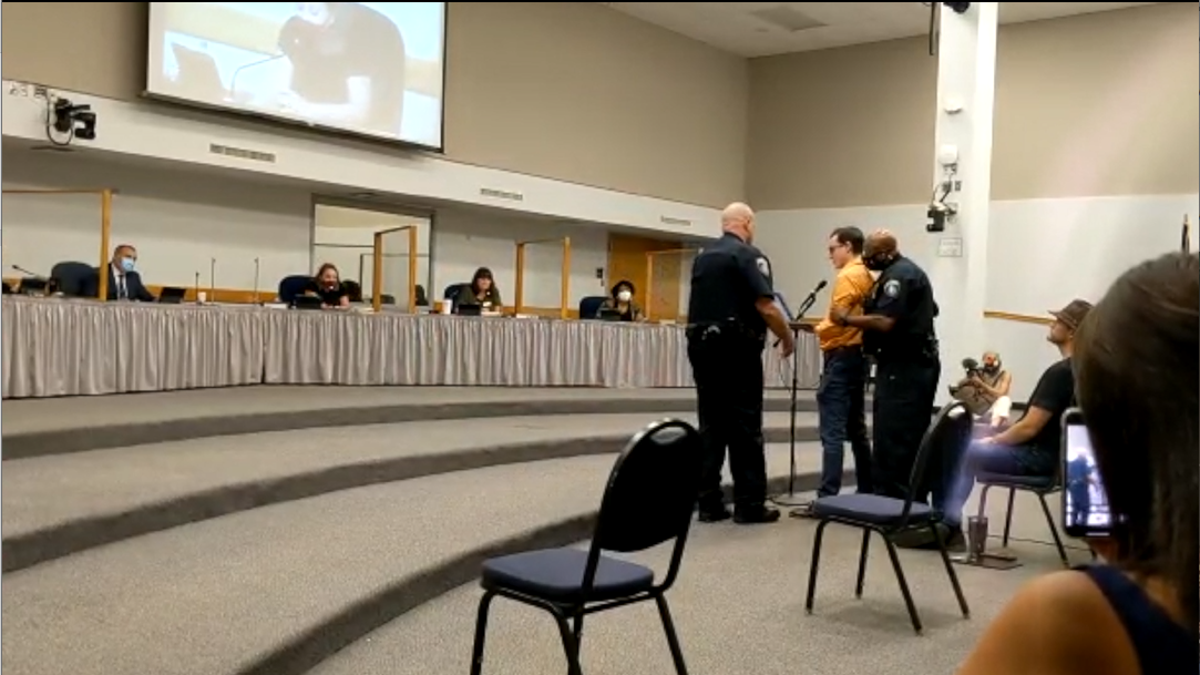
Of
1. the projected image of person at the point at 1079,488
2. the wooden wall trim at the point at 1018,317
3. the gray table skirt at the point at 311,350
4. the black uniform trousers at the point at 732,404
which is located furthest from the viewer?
the wooden wall trim at the point at 1018,317

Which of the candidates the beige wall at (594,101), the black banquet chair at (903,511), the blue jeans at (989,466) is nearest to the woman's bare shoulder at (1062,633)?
the black banquet chair at (903,511)

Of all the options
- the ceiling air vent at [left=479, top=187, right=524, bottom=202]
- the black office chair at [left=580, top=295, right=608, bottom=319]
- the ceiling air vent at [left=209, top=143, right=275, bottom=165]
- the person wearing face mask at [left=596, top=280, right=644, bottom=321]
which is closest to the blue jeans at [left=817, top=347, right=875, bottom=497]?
the person wearing face mask at [left=596, top=280, right=644, bottom=321]

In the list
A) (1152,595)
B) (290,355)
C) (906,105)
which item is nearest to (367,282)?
(290,355)

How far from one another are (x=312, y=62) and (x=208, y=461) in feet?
17.8

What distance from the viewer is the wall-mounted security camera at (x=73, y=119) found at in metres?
7.50

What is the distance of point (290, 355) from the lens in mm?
6871

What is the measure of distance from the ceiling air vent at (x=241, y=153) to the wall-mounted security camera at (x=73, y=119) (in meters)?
0.95

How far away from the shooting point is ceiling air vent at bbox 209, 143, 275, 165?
8391 mm

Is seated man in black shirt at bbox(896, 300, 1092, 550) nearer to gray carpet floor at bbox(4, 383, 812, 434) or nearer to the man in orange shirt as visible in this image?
the man in orange shirt

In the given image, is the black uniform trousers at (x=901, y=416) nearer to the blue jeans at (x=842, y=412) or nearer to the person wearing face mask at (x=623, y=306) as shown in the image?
the blue jeans at (x=842, y=412)

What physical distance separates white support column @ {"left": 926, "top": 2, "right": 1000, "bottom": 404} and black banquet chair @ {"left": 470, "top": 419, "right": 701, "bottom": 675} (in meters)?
5.62

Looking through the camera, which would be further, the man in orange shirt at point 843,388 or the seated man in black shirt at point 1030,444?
the man in orange shirt at point 843,388

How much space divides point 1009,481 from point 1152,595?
350 cm

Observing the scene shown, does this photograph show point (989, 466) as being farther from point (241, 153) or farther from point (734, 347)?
point (241, 153)
